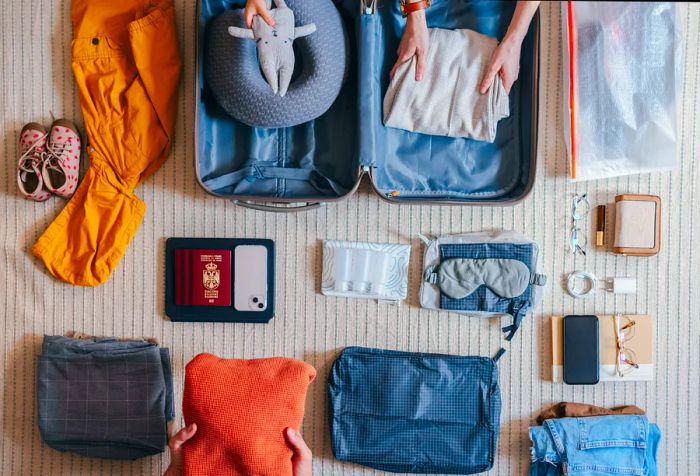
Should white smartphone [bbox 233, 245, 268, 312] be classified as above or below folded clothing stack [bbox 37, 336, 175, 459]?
above

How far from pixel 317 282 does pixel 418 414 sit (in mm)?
483

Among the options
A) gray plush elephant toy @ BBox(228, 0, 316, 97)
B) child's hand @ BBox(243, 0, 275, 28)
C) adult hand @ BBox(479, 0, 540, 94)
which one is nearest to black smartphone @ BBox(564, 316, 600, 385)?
adult hand @ BBox(479, 0, 540, 94)

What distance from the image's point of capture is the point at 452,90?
1.61 meters

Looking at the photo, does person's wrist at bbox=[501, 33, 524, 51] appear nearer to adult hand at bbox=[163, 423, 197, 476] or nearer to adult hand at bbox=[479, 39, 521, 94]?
adult hand at bbox=[479, 39, 521, 94]

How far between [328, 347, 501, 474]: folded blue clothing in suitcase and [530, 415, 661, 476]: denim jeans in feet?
0.48

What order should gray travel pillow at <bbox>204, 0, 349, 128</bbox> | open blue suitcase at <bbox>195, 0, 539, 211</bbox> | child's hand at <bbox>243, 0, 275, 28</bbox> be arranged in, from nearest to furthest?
child's hand at <bbox>243, 0, 275, 28</bbox> → gray travel pillow at <bbox>204, 0, 349, 128</bbox> → open blue suitcase at <bbox>195, 0, 539, 211</bbox>

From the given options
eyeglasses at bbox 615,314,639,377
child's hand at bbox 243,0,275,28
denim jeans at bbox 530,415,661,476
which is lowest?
denim jeans at bbox 530,415,661,476

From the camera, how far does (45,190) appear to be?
1.73 meters

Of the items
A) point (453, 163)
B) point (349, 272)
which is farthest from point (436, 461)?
point (453, 163)

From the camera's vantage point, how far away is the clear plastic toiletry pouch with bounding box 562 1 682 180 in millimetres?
1565

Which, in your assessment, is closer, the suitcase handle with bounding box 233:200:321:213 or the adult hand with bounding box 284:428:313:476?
the adult hand with bounding box 284:428:313:476

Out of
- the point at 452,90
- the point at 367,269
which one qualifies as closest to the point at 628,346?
the point at 367,269

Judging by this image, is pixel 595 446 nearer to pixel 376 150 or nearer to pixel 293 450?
pixel 293 450

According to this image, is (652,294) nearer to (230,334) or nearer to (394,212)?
(394,212)
